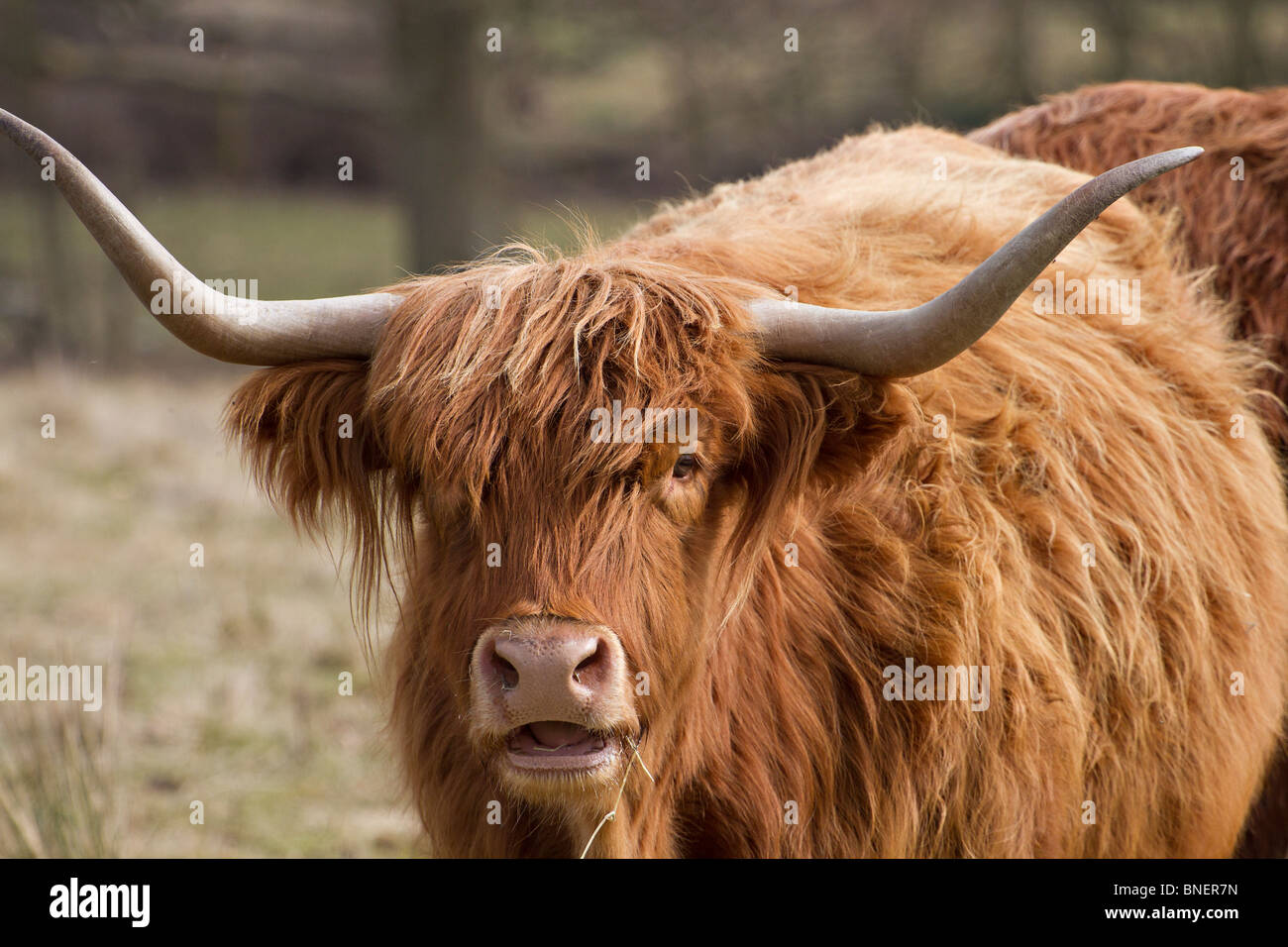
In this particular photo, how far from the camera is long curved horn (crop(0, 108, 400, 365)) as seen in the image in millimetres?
2467

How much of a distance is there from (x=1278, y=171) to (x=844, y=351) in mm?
2297

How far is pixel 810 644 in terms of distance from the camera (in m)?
2.93

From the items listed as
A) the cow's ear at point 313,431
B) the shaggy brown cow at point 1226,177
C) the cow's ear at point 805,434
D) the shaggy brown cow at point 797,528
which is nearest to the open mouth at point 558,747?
the shaggy brown cow at point 797,528

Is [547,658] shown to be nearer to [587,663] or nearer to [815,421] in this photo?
[587,663]

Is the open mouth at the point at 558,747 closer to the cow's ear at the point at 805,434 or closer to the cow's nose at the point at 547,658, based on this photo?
the cow's nose at the point at 547,658

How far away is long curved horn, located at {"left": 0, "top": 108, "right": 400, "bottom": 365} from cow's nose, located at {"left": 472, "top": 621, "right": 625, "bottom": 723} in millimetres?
793

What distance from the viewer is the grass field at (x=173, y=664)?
427 centimetres

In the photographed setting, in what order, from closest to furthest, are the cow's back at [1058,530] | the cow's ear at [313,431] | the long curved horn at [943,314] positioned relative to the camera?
the long curved horn at [943,314], the cow's ear at [313,431], the cow's back at [1058,530]

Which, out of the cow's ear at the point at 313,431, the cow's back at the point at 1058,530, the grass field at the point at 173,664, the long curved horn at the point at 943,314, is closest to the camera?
the long curved horn at the point at 943,314

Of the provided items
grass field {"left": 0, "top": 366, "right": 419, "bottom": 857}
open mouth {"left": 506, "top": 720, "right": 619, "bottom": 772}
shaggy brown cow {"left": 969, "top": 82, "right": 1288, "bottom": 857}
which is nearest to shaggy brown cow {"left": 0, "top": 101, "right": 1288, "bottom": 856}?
open mouth {"left": 506, "top": 720, "right": 619, "bottom": 772}

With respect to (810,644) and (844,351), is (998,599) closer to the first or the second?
(810,644)

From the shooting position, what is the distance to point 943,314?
245 centimetres

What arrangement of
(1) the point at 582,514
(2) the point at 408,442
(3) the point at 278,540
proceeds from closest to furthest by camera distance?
(1) the point at 582,514 < (2) the point at 408,442 < (3) the point at 278,540
